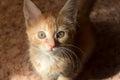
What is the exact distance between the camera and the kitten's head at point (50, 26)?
4.56 ft

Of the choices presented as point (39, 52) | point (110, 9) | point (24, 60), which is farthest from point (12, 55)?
point (110, 9)

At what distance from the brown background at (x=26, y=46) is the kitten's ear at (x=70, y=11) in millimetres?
353

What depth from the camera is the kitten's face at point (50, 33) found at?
1.38 m

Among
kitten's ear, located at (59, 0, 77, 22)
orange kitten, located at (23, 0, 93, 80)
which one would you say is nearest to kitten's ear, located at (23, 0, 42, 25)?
orange kitten, located at (23, 0, 93, 80)

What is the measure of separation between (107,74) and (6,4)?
32.1 inches

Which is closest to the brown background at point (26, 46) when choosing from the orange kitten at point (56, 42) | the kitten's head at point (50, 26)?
the orange kitten at point (56, 42)

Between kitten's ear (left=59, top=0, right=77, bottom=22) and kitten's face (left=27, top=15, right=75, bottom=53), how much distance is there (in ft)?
0.10

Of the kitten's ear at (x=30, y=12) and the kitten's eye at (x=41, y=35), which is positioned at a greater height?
the kitten's ear at (x=30, y=12)

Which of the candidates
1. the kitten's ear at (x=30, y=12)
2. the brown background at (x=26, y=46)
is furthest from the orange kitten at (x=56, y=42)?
the brown background at (x=26, y=46)

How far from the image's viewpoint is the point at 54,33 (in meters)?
1.40

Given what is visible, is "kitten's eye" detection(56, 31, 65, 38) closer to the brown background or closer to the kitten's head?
the kitten's head

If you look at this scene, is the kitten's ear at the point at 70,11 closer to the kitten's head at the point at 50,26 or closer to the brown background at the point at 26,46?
the kitten's head at the point at 50,26

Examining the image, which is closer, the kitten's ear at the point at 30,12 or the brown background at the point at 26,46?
the kitten's ear at the point at 30,12

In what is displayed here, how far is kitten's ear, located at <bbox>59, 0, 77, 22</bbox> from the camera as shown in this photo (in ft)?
4.72
